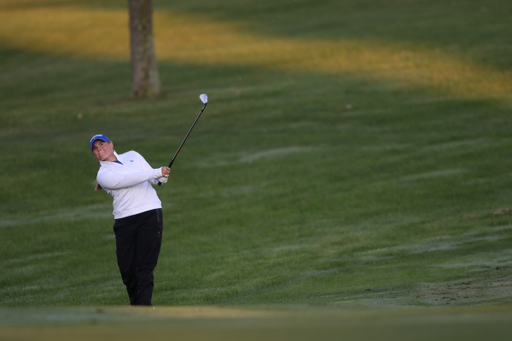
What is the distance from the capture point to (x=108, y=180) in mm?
7582

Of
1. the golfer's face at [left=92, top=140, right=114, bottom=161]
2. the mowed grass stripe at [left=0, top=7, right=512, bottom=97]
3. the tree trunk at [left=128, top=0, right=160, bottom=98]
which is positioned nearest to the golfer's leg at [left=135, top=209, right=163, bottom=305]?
the golfer's face at [left=92, top=140, right=114, bottom=161]

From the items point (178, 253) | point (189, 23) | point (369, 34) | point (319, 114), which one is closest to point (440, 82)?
point (319, 114)

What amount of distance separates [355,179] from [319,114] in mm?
6083

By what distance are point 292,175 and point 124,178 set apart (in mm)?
9483

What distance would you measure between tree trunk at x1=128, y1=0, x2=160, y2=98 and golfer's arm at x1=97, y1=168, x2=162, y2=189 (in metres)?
17.8

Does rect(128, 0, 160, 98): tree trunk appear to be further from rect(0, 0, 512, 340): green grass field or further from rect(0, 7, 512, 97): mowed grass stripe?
rect(0, 7, 512, 97): mowed grass stripe

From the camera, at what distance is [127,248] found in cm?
779

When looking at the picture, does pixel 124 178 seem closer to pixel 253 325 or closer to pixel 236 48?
pixel 253 325

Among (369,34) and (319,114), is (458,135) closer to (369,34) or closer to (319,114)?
(319,114)

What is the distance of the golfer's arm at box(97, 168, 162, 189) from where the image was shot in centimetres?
747

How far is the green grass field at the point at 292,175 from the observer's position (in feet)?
29.4

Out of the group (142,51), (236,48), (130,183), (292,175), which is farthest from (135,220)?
(236,48)

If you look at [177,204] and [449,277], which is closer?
[449,277]

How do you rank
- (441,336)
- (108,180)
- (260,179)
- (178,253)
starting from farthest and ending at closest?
(260,179), (178,253), (108,180), (441,336)
